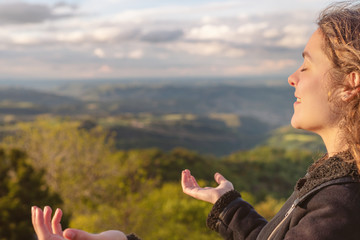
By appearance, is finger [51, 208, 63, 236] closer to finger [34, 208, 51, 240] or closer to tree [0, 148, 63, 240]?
finger [34, 208, 51, 240]

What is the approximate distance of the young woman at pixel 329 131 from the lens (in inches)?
38.5

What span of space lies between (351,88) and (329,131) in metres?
0.17

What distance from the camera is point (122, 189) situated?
1508 cm

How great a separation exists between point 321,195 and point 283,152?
7586cm

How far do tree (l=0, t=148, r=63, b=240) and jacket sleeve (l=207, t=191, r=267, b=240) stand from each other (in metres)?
7.59

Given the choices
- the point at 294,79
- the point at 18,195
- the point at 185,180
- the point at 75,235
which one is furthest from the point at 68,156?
the point at 294,79

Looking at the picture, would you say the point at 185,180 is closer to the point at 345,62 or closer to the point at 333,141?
the point at 333,141

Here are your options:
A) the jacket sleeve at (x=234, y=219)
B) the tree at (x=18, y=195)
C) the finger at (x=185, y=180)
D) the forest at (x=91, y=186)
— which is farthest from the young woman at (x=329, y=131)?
the tree at (x=18, y=195)

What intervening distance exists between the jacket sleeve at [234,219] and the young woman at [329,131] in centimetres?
19

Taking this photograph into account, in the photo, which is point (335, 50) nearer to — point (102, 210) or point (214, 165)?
point (102, 210)

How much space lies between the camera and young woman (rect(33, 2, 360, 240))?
3.21 ft

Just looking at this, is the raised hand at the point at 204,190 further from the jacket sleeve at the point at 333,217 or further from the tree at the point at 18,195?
the tree at the point at 18,195

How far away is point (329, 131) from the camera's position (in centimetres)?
121

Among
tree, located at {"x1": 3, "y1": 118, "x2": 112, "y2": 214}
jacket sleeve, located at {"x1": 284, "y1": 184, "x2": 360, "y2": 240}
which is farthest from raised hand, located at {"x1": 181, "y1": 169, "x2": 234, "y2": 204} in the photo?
tree, located at {"x1": 3, "y1": 118, "x2": 112, "y2": 214}
